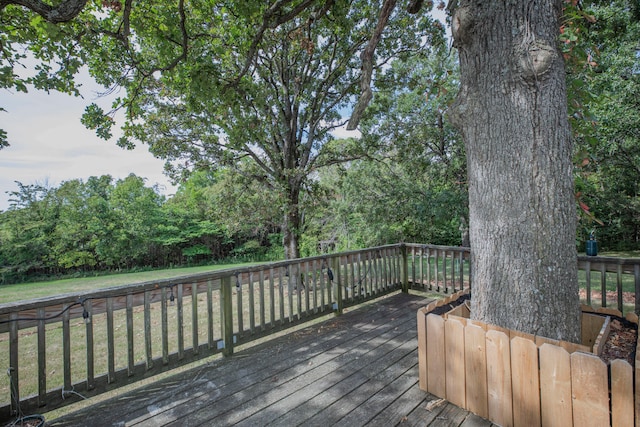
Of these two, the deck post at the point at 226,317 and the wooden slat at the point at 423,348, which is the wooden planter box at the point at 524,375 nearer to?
the wooden slat at the point at 423,348

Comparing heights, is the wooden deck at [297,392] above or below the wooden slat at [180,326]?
below

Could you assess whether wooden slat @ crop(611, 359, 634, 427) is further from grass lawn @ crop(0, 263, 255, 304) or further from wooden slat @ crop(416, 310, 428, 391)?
grass lawn @ crop(0, 263, 255, 304)

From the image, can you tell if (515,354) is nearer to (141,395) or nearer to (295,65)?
(141,395)

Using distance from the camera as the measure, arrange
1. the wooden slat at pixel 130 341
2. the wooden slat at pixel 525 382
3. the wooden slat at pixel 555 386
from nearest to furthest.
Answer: the wooden slat at pixel 555 386
the wooden slat at pixel 525 382
the wooden slat at pixel 130 341

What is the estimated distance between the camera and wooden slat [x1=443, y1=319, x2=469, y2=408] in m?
2.10

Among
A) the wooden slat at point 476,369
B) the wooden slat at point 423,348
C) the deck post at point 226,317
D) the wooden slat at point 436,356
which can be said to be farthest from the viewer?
the deck post at point 226,317

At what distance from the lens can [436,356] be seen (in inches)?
89.7

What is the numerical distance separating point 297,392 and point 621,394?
6.60 feet

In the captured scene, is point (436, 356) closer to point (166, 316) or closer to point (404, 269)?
point (166, 316)

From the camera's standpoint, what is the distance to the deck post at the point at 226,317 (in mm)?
3176

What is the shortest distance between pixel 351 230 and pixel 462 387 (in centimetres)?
1135

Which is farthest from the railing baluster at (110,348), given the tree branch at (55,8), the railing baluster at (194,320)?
the tree branch at (55,8)

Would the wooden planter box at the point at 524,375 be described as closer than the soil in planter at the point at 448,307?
Yes

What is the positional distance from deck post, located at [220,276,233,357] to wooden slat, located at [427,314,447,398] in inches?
80.2
